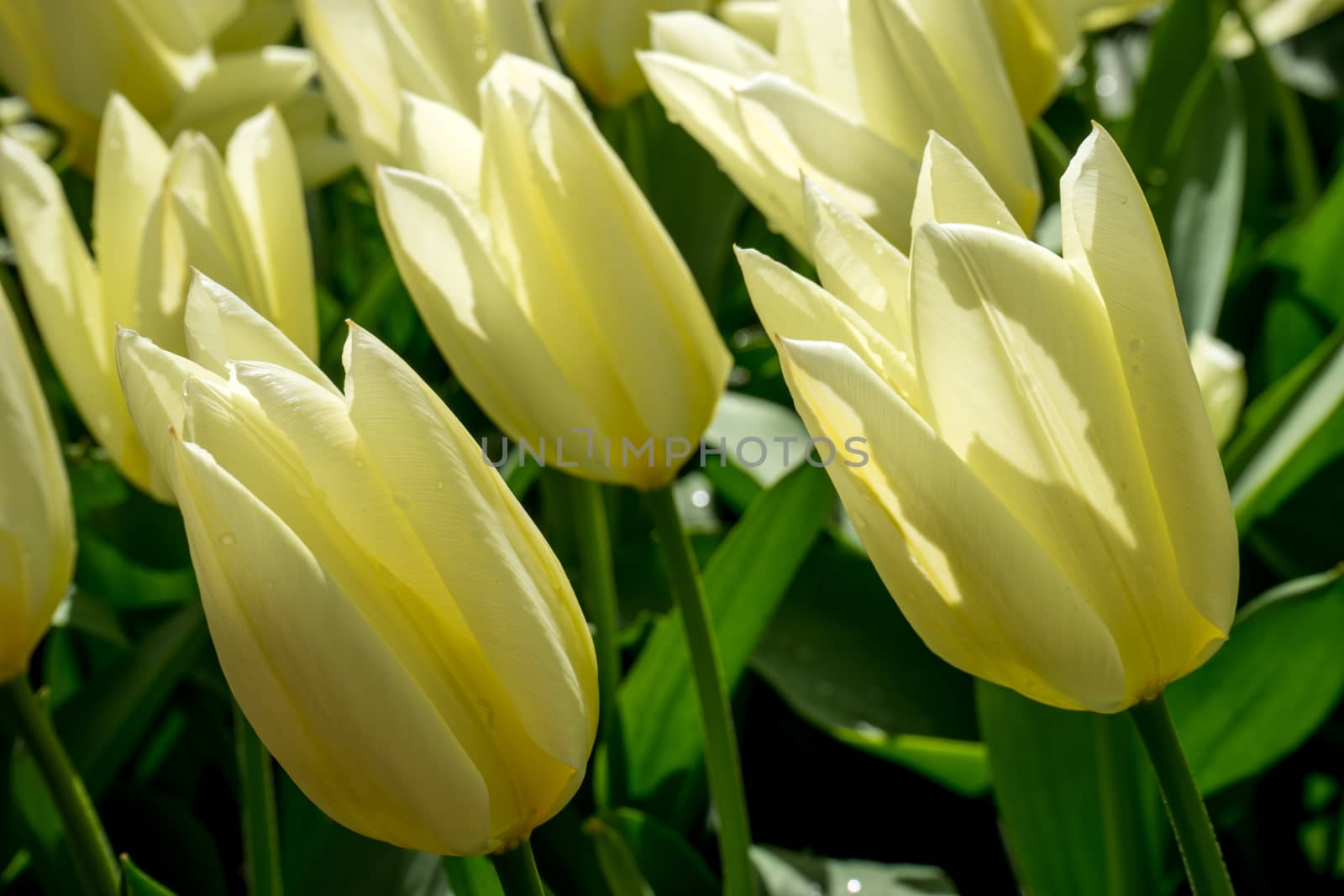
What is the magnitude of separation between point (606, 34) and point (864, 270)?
0.44m

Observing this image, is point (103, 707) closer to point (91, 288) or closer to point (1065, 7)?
point (91, 288)

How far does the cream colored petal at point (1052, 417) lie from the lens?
1.05ft

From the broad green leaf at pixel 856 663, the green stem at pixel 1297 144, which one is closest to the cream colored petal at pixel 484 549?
the broad green leaf at pixel 856 663

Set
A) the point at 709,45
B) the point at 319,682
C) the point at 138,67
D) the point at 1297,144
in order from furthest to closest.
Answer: the point at 1297,144 < the point at 138,67 < the point at 709,45 < the point at 319,682

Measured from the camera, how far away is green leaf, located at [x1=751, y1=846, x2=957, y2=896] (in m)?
0.58

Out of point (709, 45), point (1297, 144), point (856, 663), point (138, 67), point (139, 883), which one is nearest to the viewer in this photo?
point (139, 883)

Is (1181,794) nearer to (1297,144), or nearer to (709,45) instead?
(709,45)

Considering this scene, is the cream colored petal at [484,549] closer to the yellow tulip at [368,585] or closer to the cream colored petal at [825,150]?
the yellow tulip at [368,585]

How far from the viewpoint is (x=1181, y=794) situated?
36 centimetres

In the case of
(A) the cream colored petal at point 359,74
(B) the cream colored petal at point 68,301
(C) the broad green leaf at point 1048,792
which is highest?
(A) the cream colored petal at point 359,74

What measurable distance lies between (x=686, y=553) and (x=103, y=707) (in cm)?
31

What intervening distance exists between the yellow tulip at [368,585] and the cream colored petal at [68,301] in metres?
0.23

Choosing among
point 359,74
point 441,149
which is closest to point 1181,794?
point 441,149

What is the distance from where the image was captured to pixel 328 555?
32 cm
